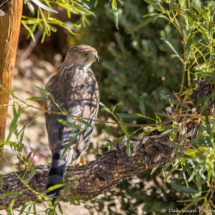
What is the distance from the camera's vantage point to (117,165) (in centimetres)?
136

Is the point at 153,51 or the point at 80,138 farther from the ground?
the point at 153,51

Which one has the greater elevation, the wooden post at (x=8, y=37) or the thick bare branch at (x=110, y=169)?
the wooden post at (x=8, y=37)

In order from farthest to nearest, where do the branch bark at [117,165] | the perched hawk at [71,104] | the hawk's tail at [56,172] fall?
the perched hawk at [71,104]
the hawk's tail at [56,172]
the branch bark at [117,165]

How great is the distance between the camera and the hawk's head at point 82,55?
2.22 meters

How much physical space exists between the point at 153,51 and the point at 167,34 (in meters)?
0.17

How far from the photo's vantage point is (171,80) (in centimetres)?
221

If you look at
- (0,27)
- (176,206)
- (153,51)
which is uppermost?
(153,51)

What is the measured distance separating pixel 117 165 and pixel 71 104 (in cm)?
63

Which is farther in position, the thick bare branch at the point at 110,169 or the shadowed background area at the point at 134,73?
the shadowed background area at the point at 134,73

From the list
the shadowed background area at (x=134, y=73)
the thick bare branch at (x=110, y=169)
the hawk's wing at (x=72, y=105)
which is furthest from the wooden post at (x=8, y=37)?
the shadowed background area at (x=134, y=73)

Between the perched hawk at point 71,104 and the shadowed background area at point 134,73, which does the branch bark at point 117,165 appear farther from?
the shadowed background area at point 134,73

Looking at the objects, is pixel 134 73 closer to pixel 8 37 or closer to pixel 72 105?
pixel 72 105

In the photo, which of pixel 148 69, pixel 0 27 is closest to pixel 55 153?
pixel 0 27

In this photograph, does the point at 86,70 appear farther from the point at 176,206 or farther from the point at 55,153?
the point at 176,206
